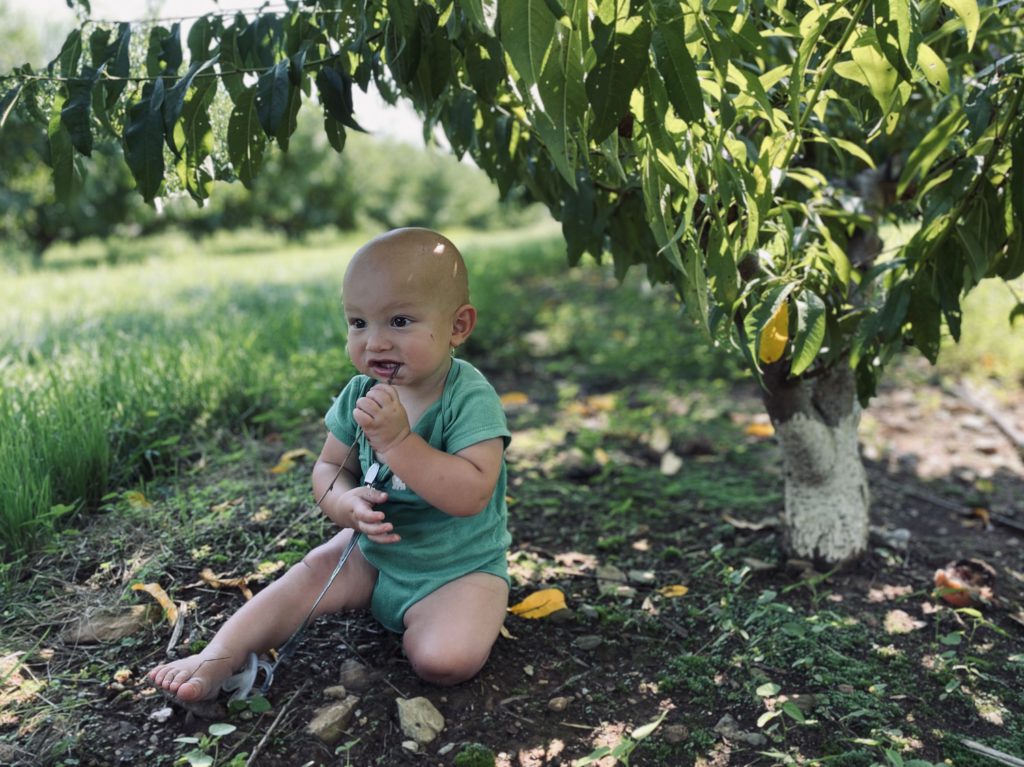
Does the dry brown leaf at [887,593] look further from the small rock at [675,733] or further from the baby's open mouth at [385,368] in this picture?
the baby's open mouth at [385,368]

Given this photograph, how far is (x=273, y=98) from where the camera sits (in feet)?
4.81

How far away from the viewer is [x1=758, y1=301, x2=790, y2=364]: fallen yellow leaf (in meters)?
1.83

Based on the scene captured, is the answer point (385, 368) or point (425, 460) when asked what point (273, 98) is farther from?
point (425, 460)

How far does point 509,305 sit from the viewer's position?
6.13 m

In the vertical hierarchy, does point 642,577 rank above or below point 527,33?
below

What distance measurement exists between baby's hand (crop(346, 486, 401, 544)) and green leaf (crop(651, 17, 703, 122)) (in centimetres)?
88

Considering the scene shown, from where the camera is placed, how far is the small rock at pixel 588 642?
199 centimetres

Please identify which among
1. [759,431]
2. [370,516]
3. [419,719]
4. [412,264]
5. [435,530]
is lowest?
[759,431]

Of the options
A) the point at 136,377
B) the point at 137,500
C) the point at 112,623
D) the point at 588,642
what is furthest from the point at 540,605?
the point at 136,377

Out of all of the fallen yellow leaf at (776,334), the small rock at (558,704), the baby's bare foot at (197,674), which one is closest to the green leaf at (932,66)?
the fallen yellow leaf at (776,334)

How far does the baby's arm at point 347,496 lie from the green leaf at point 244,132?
2.00ft

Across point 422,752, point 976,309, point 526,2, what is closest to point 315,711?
point 422,752

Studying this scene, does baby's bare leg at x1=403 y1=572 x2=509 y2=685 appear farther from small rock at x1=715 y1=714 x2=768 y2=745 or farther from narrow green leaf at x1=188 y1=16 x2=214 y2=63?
narrow green leaf at x1=188 y1=16 x2=214 y2=63

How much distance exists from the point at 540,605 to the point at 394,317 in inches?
30.9
